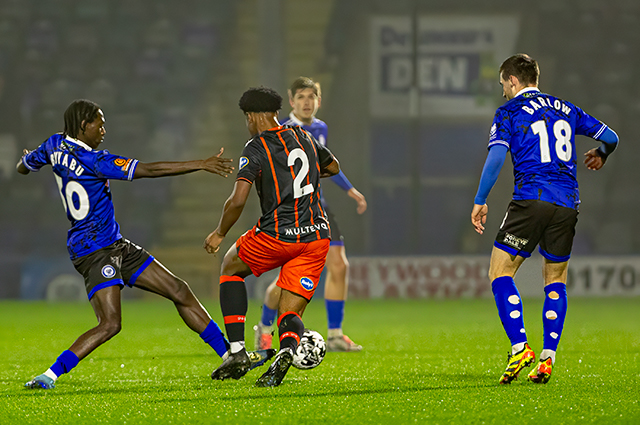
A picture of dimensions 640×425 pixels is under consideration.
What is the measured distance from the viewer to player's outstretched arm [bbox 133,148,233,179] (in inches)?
183

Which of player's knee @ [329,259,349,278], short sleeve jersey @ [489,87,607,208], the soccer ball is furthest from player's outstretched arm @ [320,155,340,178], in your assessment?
player's knee @ [329,259,349,278]

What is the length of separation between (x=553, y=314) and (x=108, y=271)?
2.43 m

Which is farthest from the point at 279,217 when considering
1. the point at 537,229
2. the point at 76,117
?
the point at 537,229

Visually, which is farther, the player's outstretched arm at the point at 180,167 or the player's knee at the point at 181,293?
the player's knee at the point at 181,293

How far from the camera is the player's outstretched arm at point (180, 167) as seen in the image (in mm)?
4645

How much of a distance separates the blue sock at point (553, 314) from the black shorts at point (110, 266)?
7.45ft

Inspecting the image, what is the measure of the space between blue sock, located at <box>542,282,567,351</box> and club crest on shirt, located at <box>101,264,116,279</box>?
235 cm

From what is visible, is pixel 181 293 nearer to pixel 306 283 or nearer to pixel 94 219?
pixel 94 219

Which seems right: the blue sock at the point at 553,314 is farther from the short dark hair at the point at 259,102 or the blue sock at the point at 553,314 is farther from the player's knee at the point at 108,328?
the player's knee at the point at 108,328

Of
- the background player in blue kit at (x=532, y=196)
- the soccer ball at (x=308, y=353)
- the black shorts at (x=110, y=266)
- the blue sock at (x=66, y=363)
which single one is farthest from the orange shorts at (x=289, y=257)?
the blue sock at (x=66, y=363)

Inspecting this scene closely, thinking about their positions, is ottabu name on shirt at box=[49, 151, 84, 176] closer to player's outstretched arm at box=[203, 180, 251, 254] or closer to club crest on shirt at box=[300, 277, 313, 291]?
player's outstretched arm at box=[203, 180, 251, 254]

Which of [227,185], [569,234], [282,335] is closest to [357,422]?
[282,335]

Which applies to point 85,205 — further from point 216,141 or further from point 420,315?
point 216,141

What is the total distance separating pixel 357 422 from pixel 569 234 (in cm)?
177
